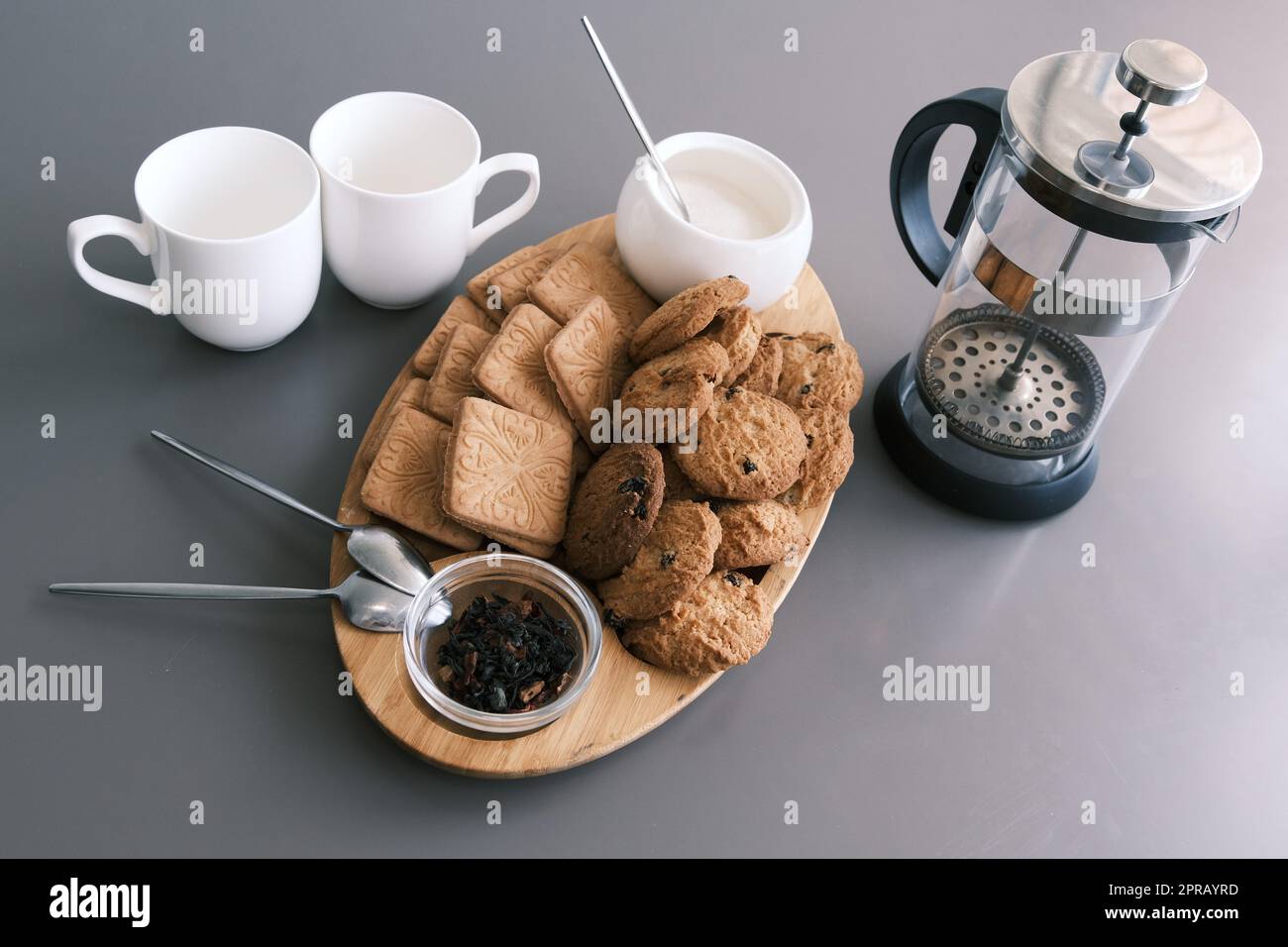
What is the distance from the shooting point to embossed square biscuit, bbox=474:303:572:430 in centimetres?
116

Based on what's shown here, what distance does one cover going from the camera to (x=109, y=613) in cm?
112

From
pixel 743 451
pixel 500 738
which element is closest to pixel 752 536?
pixel 743 451

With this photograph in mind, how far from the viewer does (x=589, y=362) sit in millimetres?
Answer: 1193

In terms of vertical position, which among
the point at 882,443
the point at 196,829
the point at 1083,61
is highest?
the point at 1083,61

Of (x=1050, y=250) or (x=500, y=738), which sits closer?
(x=500, y=738)

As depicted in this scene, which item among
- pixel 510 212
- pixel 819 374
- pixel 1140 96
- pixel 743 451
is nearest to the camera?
pixel 1140 96

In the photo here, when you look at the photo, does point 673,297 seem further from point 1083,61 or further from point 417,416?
point 1083,61

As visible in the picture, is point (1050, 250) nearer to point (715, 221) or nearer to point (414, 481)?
point (715, 221)

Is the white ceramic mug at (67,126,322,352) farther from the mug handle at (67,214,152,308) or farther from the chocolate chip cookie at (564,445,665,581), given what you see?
the chocolate chip cookie at (564,445,665,581)

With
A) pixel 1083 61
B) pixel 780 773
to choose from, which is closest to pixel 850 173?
pixel 1083 61

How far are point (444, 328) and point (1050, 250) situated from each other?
2.07ft

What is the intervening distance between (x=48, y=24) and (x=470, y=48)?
0.57m

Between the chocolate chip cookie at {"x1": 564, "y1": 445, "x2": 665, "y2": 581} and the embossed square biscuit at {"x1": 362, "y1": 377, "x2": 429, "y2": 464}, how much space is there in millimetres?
211

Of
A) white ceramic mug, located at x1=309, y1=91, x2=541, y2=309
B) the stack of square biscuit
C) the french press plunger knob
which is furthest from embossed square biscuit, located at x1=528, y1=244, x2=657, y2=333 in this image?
the french press plunger knob
